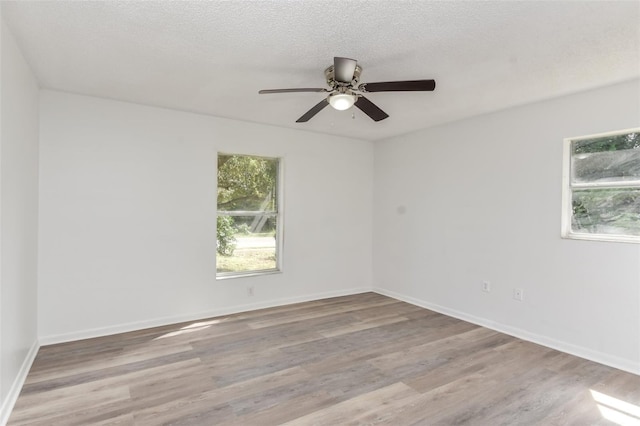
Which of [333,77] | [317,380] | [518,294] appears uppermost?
[333,77]

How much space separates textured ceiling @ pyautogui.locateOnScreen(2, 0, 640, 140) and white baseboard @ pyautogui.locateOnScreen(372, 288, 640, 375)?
7.46 feet

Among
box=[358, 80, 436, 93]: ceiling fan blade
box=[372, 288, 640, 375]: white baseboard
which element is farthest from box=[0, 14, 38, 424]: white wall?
box=[372, 288, 640, 375]: white baseboard

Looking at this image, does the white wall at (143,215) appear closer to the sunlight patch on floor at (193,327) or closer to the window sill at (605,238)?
the sunlight patch on floor at (193,327)

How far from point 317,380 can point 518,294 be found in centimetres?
229

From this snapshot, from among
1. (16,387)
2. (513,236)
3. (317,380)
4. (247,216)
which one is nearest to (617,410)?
(513,236)

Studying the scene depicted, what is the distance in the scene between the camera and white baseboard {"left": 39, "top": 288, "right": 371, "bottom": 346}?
320cm

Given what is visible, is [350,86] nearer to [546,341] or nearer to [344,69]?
[344,69]

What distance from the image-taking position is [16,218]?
2.29 m

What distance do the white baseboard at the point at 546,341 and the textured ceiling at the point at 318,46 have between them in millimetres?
2274

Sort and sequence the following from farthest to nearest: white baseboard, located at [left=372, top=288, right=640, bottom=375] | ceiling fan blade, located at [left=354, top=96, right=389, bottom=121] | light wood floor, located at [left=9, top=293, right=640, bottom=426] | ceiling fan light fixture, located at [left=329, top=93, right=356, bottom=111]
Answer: white baseboard, located at [left=372, top=288, right=640, bottom=375] → ceiling fan blade, located at [left=354, top=96, right=389, bottom=121] → ceiling fan light fixture, located at [left=329, top=93, right=356, bottom=111] → light wood floor, located at [left=9, top=293, right=640, bottom=426]

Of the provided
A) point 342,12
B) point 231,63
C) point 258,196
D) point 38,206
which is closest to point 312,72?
point 231,63

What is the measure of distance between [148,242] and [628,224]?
4.46 meters

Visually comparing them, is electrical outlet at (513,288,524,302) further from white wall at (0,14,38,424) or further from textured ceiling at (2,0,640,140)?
white wall at (0,14,38,424)

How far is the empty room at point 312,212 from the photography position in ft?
6.82
